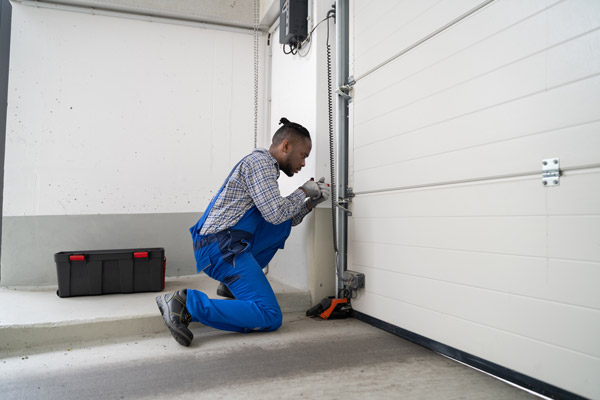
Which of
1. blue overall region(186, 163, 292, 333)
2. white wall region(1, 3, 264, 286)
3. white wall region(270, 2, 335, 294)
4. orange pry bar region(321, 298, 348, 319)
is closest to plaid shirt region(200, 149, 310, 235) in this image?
blue overall region(186, 163, 292, 333)

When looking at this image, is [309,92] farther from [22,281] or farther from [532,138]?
[22,281]

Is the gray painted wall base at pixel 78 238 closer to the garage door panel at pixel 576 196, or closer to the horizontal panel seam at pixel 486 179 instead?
the horizontal panel seam at pixel 486 179

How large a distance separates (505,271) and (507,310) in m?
0.16

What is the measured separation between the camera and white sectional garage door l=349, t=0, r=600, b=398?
55.2 inches

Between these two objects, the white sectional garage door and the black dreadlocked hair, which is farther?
the black dreadlocked hair

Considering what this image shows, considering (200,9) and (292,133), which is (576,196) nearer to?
(292,133)

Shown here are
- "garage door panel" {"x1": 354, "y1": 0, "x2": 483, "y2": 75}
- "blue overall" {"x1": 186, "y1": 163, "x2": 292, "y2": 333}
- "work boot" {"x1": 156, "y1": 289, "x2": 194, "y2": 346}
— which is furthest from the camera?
"blue overall" {"x1": 186, "y1": 163, "x2": 292, "y2": 333}

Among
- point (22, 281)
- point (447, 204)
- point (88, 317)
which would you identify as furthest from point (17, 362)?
point (447, 204)

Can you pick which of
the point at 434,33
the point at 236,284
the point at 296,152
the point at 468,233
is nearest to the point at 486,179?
the point at 468,233

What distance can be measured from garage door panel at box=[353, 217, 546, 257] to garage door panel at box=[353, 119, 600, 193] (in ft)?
0.65

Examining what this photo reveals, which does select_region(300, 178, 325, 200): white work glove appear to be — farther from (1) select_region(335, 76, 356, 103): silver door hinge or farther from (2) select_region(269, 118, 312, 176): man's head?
(1) select_region(335, 76, 356, 103): silver door hinge

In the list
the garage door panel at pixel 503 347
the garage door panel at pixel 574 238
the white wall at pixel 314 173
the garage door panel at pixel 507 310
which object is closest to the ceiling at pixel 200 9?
the white wall at pixel 314 173

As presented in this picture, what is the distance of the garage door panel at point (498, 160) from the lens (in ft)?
4.57

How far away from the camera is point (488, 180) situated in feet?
5.79
